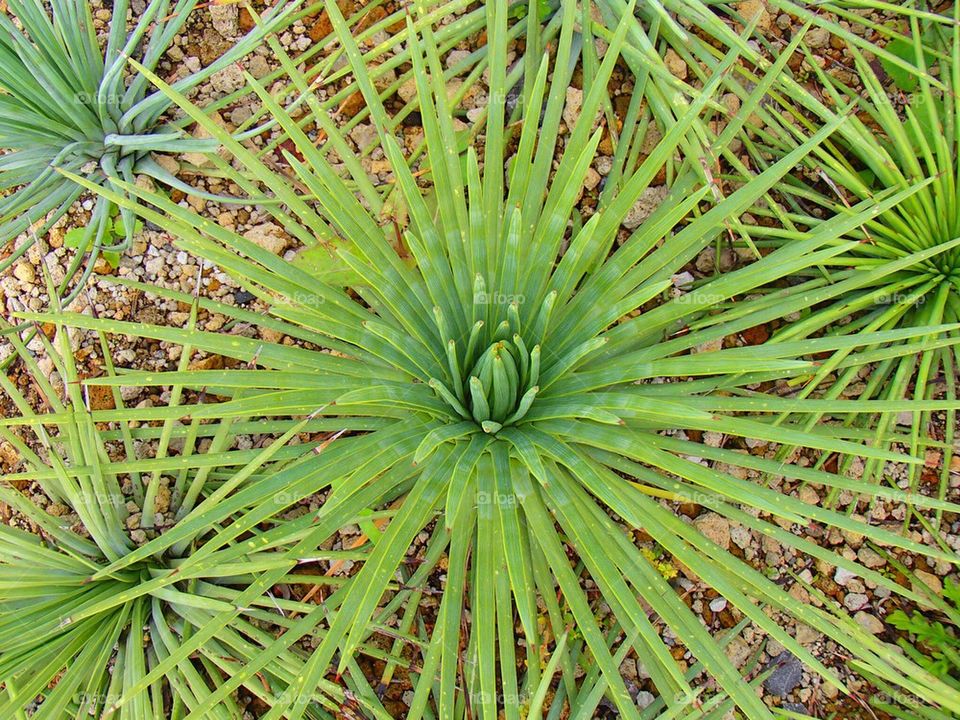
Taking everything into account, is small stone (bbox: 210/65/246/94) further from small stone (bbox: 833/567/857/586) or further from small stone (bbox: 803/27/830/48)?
small stone (bbox: 833/567/857/586)

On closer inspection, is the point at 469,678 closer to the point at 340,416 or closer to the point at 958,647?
the point at 340,416

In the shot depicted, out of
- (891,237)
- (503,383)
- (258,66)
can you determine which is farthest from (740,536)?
(258,66)

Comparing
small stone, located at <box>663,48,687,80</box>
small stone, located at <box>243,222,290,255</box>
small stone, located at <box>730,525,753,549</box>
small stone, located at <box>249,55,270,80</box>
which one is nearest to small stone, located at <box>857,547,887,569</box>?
small stone, located at <box>730,525,753,549</box>

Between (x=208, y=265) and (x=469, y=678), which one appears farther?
(x=208, y=265)

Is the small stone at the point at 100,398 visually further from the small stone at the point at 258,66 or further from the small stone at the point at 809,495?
the small stone at the point at 809,495

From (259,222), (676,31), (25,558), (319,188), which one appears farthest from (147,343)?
(676,31)
